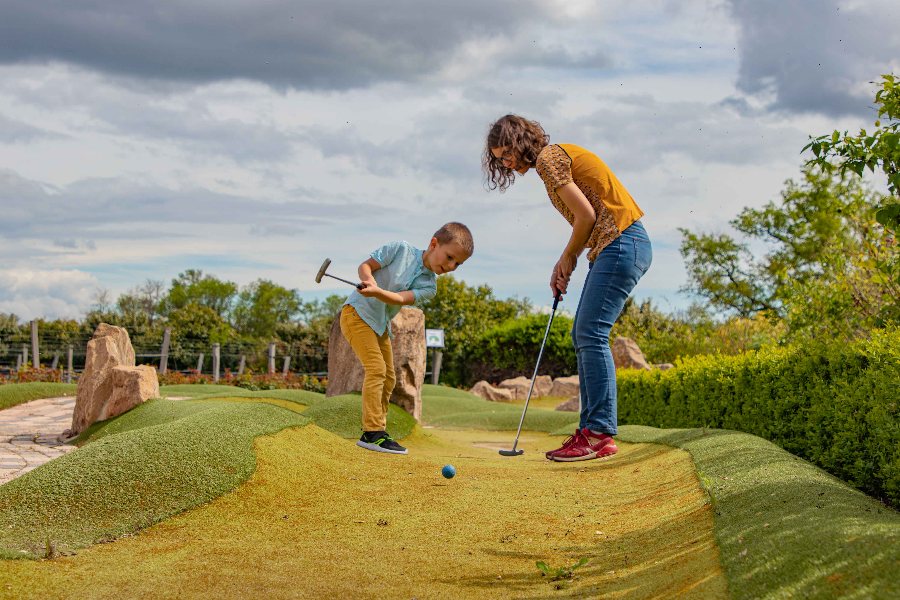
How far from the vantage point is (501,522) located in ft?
9.69

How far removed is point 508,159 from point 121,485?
114 inches

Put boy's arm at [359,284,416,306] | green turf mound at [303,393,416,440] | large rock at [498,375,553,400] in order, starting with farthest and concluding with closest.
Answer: large rock at [498,375,553,400], green turf mound at [303,393,416,440], boy's arm at [359,284,416,306]

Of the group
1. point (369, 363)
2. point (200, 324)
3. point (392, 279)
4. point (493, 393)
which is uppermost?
point (392, 279)

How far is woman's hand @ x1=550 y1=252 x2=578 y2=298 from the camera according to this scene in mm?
3949

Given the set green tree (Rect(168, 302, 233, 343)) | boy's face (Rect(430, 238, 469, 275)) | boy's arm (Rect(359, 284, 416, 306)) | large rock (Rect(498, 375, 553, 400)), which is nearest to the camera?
boy's arm (Rect(359, 284, 416, 306))

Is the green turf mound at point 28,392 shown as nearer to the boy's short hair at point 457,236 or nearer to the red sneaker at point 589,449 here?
the boy's short hair at point 457,236

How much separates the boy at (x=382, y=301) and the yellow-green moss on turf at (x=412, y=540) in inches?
25.9

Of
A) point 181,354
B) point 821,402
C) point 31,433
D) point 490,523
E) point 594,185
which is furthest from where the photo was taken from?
point 181,354

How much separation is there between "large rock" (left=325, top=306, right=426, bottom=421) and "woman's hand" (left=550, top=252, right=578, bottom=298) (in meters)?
3.46

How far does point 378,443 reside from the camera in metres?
4.80

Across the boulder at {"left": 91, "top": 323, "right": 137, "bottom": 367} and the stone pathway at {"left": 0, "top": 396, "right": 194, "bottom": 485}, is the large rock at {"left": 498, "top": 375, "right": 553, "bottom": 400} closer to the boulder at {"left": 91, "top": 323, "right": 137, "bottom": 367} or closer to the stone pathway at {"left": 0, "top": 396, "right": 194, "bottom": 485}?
the stone pathway at {"left": 0, "top": 396, "right": 194, "bottom": 485}

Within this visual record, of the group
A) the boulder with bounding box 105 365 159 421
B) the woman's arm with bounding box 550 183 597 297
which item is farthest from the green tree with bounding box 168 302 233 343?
the woman's arm with bounding box 550 183 597 297

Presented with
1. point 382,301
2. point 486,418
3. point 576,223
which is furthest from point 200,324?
point 576,223

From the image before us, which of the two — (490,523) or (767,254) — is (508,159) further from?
(767,254)
